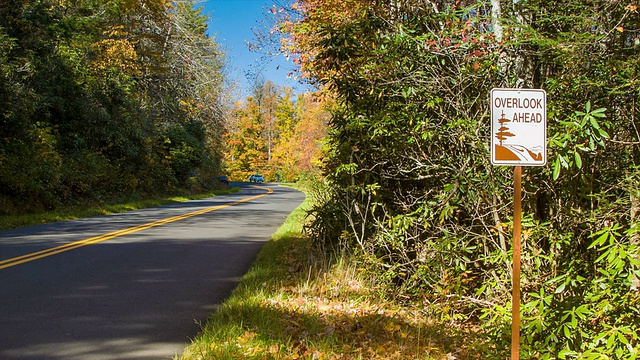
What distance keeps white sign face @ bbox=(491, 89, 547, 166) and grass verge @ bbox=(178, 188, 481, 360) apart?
2.01 m

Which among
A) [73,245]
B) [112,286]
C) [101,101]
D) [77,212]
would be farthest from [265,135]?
[112,286]

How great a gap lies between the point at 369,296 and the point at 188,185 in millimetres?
29656

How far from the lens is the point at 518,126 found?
13.7ft

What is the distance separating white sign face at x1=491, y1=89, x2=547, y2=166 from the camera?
412 centimetres

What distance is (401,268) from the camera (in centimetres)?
773

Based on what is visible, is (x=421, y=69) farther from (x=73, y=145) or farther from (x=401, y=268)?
(x=73, y=145)

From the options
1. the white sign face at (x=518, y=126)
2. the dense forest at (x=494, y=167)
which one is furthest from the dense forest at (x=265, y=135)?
the white sign face at (x=518, y=126)

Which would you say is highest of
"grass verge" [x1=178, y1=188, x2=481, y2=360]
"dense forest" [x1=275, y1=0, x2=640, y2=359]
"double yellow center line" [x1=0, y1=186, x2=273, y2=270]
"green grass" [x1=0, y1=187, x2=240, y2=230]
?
"dense forest" [x1=275, y1=0, x2=640, y2=359]

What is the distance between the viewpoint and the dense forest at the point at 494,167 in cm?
524

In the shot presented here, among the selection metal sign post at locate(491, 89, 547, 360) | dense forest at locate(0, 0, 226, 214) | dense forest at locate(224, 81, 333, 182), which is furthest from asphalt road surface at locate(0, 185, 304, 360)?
dense forest at locate(224, 81, 333, 182)

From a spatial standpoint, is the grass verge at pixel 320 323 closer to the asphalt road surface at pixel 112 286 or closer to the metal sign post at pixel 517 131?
the asphalt road surface at pixel 112 286

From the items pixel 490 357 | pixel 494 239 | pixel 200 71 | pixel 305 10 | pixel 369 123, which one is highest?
pixel 200 71

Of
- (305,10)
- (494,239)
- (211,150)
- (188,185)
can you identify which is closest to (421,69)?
(494,239)

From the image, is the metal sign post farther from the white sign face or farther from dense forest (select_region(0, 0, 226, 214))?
dense forest (select_region(0, 0, 226, 214))
